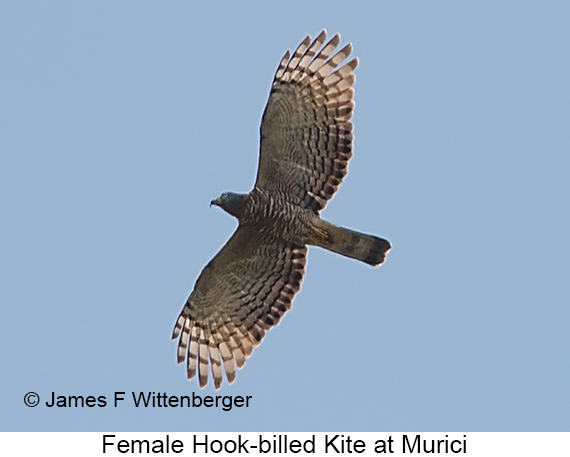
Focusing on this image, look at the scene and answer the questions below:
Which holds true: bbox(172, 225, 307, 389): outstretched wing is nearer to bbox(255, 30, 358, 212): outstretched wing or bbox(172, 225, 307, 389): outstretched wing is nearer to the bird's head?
the bird's head

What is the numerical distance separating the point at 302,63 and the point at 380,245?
226cm

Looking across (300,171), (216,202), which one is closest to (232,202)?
(216,202)

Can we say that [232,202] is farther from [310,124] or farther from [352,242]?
[352,242]

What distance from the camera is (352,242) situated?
17250 mm

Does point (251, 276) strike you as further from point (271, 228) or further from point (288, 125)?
point (288, 125)

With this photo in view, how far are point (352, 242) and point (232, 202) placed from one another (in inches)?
57.0

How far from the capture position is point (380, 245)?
17.2m

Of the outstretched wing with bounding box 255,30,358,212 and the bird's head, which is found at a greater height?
the outstretched wing with bounding box 255,30,358,212

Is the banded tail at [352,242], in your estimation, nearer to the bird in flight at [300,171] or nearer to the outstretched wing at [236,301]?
the bird in flight at [300,171]

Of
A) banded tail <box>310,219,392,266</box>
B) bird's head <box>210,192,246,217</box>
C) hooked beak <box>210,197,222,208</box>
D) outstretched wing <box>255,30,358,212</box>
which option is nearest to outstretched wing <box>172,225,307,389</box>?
bird's head <box>210,192,246,217</box>

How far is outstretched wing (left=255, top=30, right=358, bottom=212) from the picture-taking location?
679 inches

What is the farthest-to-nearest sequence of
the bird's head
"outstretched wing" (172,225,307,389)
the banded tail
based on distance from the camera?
1. "outstretched wing" (172,225,307,389)
2. the bird's head
3. the banded tail

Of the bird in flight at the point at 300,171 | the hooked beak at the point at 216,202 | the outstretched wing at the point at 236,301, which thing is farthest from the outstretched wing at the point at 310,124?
the outstretched wing at the point at 236,301

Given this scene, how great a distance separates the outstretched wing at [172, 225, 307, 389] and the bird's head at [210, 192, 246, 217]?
30 centimetres
